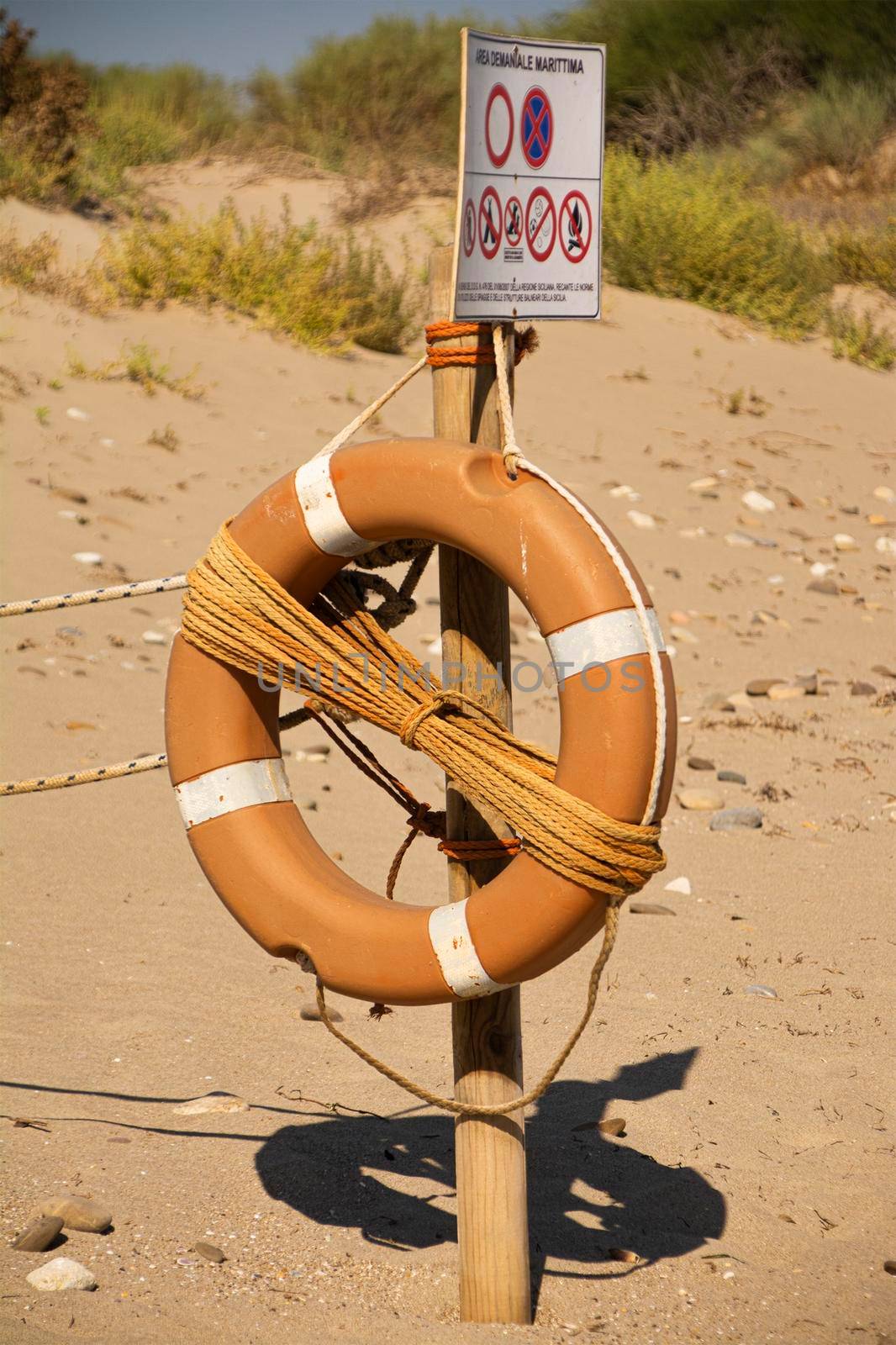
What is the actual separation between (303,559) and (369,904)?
1.84 feet

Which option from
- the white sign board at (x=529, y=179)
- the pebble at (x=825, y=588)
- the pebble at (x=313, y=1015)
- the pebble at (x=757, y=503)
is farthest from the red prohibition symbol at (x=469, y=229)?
the pebble at (x=757, y=503)

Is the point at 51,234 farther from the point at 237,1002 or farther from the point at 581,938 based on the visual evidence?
the point at 581,938

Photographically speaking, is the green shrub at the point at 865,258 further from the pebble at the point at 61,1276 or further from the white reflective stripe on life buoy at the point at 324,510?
the pebble at the point at 61,1276

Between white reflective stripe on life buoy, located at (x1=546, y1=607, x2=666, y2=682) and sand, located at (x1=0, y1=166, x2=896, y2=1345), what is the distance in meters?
1.08

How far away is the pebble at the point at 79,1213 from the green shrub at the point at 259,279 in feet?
23.0

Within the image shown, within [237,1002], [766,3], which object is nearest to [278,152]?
[766,3]

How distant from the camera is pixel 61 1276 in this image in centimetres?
208

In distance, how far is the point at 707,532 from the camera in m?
7.14

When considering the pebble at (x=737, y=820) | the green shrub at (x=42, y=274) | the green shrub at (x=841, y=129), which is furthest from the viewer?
the green shrub at (x=841, y=129)

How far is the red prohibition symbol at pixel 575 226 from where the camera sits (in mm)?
2031

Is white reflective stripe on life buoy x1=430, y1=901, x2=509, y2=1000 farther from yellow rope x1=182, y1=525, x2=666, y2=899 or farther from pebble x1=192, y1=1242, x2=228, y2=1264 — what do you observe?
pebble x1=192, y1=1242, x2=228, y2=1264

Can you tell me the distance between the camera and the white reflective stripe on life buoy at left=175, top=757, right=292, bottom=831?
2.17 meters

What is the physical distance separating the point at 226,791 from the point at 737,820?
234cm

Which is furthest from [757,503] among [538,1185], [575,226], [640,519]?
[575,226]
